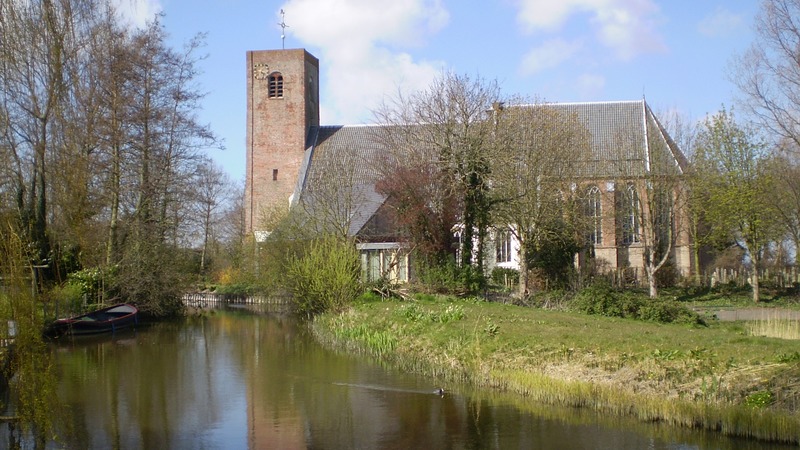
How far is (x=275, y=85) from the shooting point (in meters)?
53.4

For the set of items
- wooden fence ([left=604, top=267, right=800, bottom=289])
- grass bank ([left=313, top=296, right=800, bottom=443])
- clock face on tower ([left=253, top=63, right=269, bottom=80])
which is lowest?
grass bank ([left=313, top=296, right=800, bottom=443])

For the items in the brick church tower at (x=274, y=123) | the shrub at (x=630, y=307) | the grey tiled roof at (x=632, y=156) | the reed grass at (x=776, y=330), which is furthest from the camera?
the brick church tower at (x=274, y=123)

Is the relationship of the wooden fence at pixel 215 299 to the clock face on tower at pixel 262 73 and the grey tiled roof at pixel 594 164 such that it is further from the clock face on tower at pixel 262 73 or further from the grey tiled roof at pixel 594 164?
the clock face on tower at pixel 262 73

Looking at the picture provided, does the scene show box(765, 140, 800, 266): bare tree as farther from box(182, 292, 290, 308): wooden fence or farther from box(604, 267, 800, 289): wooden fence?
box(182, 292, 290, 308): wooden fence

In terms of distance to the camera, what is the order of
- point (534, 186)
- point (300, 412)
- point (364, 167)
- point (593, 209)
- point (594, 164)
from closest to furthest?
point (300, 412)
point (534, 186)
point (594, 164)
point (593, 209)
point (364, 167)

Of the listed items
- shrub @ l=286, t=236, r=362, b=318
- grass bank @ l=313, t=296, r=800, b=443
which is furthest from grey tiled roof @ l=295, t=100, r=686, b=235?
grass bank @ l=313, t=296, r=800, b=443

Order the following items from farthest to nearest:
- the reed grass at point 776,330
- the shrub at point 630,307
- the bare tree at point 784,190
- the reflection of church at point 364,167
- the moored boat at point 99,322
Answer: the reflection of church at point 364,167, the bare tree at point 784,190, the moored boat at point 99,322, the shrub at point 630,307, the reed grass at point 776,330

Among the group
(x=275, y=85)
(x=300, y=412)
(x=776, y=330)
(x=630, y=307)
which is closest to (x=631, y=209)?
(x=630, y=307)

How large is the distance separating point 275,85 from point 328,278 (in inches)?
1192

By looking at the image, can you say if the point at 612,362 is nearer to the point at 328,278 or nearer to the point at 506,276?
the point at 328,278

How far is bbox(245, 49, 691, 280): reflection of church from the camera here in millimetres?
35469

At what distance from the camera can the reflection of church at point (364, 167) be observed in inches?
1396

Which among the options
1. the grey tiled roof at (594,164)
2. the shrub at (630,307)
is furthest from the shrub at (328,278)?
the grey tiled roof at (594,164)

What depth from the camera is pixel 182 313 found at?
34.7m
